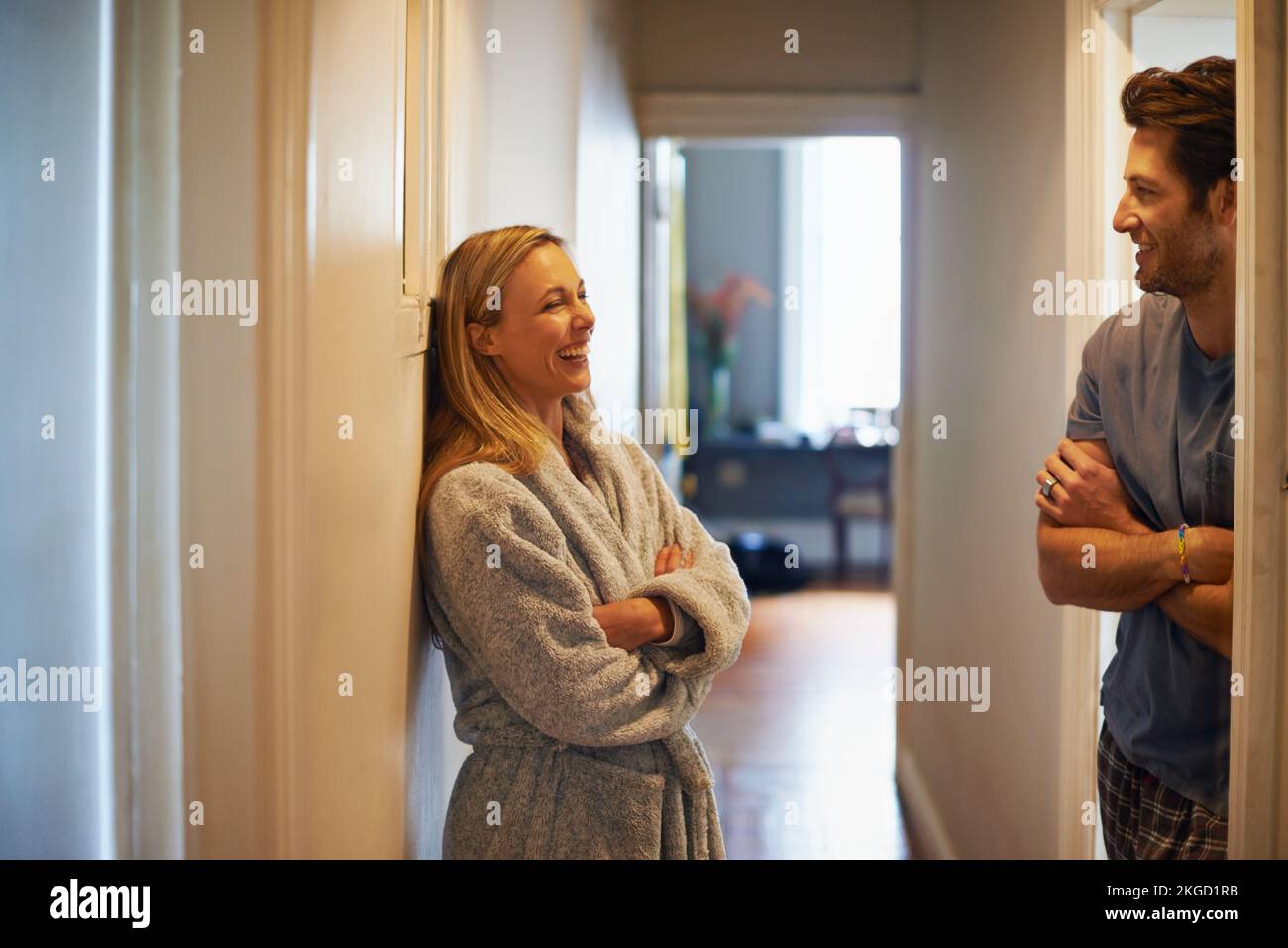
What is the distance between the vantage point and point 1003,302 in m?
2.10

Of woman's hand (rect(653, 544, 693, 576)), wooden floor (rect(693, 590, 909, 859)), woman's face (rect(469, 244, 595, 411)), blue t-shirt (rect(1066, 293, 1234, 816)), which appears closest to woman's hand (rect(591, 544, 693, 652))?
woman's hand (rect(653, 544, 693, 576))

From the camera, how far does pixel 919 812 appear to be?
2.79 metres

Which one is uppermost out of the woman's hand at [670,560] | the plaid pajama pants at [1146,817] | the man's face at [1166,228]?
the man's face at [1166,228]

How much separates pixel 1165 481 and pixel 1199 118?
1.36 ft

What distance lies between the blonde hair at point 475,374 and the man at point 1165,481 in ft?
2.18

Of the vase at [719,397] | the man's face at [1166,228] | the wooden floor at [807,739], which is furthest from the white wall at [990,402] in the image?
the vase at [719,397]

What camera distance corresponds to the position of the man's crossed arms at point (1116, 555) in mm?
1243

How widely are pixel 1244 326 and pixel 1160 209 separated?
9.7 inches

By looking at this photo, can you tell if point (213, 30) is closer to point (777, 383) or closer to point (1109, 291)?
point (1109, 291)

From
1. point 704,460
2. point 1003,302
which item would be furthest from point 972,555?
point 704,460

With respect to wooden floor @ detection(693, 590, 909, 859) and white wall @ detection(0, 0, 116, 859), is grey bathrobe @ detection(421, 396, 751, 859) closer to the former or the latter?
white wall @ detection(0, 0, 116, 859)

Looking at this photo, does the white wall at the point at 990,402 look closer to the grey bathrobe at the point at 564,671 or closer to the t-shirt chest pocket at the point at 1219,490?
the t-shirt chest pocket at the point at 1219,490

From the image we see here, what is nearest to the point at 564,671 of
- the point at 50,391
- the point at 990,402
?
the point at 50,391
